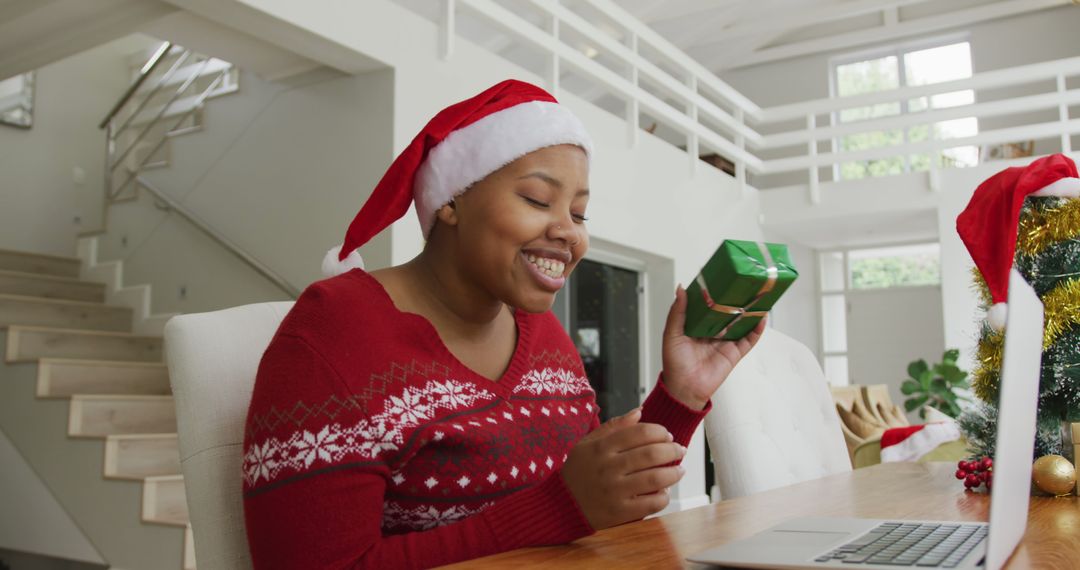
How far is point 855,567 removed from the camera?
0.69m

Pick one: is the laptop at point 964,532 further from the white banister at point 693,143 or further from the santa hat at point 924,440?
the white banister at point 693,143

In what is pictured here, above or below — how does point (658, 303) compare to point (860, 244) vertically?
below

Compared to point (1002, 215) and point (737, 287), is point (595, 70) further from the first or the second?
point (737, 287)

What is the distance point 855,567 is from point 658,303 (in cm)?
604

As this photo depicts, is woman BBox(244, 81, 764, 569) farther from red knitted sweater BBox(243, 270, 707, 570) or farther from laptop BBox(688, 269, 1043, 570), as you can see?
laptop BBox(688, 269, 1043, 570)

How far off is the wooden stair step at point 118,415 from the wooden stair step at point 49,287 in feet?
5.36

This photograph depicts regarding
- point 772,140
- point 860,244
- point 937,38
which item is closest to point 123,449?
point 772,140

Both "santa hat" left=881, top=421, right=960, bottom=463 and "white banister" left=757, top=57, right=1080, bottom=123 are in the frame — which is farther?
"white banister" left=757, top=57, right=1080, bottom=123

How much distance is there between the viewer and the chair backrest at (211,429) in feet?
3.35

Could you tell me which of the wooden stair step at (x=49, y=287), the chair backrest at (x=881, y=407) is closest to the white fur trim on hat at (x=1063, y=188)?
the chair backrest at (x=881, y=407)

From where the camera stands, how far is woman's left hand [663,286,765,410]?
3.51 ft

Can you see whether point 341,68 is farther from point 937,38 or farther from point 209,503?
point 937,38

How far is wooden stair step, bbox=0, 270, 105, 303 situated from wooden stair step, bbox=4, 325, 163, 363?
823 millimetres

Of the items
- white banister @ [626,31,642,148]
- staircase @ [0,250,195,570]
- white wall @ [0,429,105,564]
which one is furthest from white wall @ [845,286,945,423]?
white wall @ [0,429,105,564]
